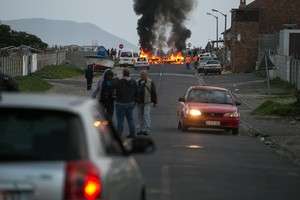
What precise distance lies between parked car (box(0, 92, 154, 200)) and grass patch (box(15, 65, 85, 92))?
37.2 metres

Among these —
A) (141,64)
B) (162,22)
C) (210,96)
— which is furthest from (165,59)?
(210,96)

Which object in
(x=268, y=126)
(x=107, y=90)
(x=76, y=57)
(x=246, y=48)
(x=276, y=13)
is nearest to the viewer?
(x=107, y=90)

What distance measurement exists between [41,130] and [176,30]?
12073 cm

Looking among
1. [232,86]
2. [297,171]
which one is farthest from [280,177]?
[232,86]

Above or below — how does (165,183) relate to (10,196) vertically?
below

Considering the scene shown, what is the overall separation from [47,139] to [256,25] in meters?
86.5

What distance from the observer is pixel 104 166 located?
6.61m

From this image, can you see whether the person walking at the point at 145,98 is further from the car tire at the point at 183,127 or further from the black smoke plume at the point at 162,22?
the black smoke plume at the point at 162,22

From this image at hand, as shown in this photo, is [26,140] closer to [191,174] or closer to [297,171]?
[191,174]

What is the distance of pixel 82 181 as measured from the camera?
6.10 metres

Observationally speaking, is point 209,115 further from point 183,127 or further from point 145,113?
point 145,113

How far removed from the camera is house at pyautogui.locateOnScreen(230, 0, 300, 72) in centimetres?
9175

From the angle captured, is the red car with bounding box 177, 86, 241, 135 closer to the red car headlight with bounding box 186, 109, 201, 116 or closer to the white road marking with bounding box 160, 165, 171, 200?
the red car headlight with bounding box 186, 109, 201, 116

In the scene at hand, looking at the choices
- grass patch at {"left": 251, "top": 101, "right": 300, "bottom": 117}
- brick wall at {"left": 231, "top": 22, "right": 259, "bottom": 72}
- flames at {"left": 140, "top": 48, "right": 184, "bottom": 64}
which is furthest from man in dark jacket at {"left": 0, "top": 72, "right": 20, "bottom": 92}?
flames at {"left": 140, "top": 48, "right": 184, "bottom": 64}
